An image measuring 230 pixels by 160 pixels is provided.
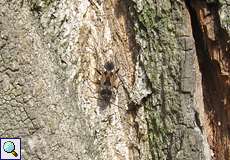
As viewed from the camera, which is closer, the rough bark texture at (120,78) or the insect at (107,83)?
the rough bark texture at (120,78)

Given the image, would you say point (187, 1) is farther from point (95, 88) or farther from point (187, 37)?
point (95, 88)

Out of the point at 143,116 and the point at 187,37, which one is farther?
the point at 143,116

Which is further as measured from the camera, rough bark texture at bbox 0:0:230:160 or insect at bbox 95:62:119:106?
insect at bbox 95:62:119:106

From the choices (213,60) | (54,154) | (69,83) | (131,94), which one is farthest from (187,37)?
(54,154)
